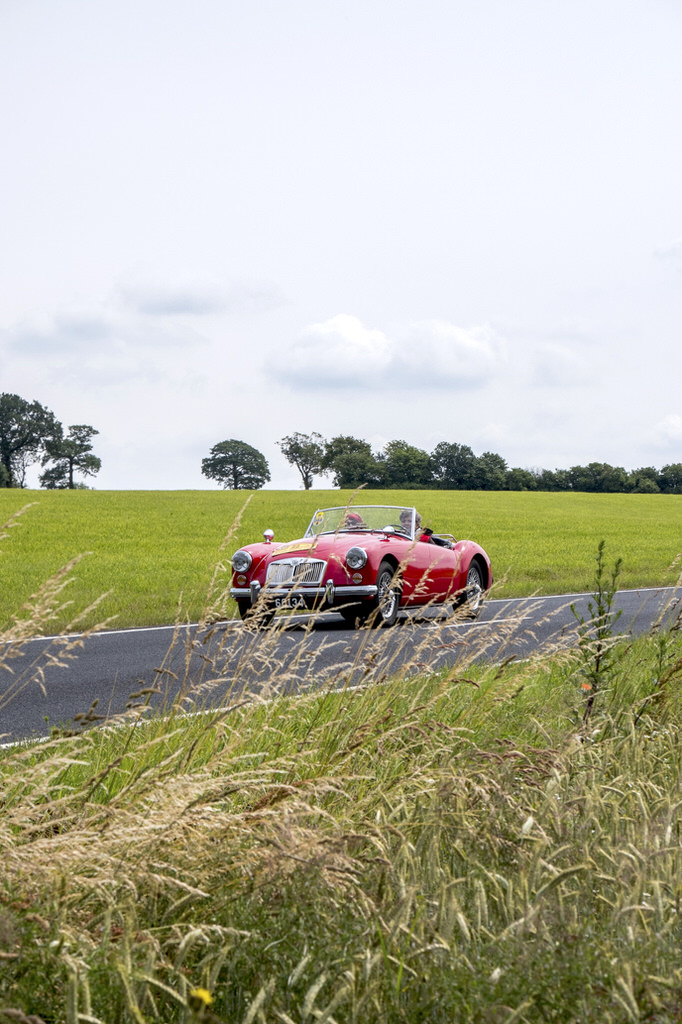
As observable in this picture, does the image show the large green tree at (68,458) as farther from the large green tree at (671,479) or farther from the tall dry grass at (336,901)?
the tall dry grass at (336,901)

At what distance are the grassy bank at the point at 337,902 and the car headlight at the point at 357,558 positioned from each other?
7.54 meters

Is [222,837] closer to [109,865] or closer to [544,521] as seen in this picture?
[109,865]

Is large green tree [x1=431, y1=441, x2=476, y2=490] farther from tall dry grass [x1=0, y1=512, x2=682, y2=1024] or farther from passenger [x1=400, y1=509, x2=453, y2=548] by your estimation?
tall dry grass [x1=0, y1=512, x2=682, y2=1024]

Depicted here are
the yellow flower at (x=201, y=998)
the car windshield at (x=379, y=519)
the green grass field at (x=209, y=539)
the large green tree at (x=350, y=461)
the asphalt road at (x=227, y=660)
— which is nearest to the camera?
the yellow flower at (x=201, y=998)

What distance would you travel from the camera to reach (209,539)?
28484 millimetres

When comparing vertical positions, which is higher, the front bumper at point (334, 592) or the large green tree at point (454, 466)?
the large green tree at point (454, 466)

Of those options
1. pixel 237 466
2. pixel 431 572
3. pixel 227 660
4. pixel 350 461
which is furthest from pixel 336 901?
pixel 237 466

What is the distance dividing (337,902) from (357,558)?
9035 mm

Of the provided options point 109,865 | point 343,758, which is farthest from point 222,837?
point 343,758

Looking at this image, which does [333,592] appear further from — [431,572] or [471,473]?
[471,473]

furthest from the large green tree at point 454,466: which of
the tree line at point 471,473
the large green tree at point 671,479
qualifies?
the large green tree at point 671,479

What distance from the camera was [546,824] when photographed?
325 cm

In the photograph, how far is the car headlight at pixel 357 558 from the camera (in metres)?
11.5

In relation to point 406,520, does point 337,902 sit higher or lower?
lower
